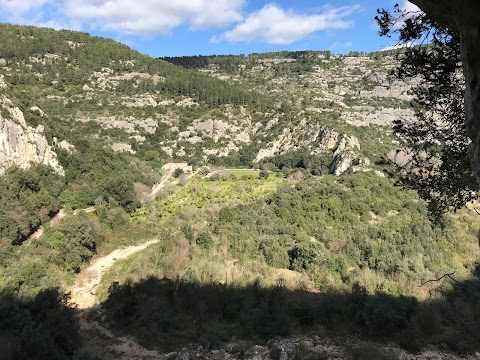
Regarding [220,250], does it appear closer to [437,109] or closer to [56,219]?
[56,219]

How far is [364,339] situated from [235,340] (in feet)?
22.4

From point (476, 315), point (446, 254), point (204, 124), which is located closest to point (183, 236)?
point (476, 315)

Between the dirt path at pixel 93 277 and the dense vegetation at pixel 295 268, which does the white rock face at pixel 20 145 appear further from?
the dense vegetation at pixel 295 268

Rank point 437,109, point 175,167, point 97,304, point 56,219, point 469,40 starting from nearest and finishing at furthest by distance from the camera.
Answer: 1. point 469,40
2. point 437,109
3. point 97,304
4. point 56,219
5. point 175,167

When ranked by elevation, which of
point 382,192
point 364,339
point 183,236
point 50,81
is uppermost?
point 50,81

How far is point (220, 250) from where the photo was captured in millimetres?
28453

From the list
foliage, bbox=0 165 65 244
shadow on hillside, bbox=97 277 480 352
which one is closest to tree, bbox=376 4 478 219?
shadow on hillside, bbox=97 277 480 352

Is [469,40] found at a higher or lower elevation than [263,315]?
higher

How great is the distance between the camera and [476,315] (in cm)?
1972

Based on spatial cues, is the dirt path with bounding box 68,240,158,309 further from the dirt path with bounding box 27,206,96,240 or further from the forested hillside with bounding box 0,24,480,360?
the dirt path with bounding box 27,206,96,240

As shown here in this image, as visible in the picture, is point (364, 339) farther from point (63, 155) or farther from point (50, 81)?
point (50, 81)

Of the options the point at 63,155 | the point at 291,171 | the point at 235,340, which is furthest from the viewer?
the point at 291,171

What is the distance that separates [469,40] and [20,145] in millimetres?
38018

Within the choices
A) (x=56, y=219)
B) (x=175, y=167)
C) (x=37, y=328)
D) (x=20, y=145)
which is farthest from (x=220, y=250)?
(x=175, y=167)
